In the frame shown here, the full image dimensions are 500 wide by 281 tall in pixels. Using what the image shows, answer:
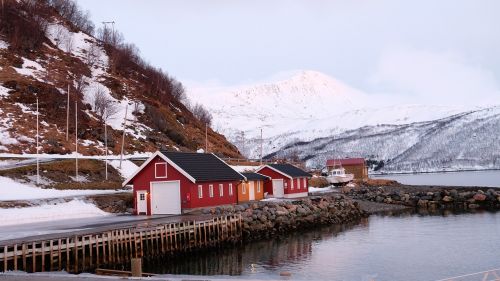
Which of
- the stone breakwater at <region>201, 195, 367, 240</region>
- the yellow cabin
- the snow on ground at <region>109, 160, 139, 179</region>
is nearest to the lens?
the stone breakwater at <region>201, 195, 367, 240</region>

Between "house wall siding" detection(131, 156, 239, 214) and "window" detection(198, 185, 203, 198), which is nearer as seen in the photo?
"house wall siding" detection(131, 156, 239, 214)

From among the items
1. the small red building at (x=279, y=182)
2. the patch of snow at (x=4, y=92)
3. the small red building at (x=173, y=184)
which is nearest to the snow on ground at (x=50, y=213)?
the small red building at (x=173, y=184)

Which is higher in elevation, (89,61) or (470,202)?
(89,61)

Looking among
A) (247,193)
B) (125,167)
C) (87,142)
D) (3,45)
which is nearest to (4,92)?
(87,142)

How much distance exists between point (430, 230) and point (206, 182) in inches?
801

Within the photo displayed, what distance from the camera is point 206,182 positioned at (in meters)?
47.3

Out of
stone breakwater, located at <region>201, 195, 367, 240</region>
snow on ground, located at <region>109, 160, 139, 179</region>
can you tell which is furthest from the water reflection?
snow on ground, located at <region>109, 160, 139, 179</region>

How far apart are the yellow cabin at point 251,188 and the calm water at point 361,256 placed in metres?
10.9

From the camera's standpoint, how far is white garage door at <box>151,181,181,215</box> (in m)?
46.0

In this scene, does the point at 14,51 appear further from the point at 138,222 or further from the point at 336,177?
the point at 138,222

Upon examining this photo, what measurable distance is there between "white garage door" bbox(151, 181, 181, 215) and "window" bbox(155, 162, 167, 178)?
718 mm

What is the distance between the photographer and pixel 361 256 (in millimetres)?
34500

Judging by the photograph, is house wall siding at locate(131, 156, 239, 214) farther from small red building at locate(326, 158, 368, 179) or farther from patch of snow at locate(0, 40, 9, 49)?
small red building at locate(326, 158, 368, 179)

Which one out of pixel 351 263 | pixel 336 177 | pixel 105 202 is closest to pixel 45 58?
pixel 336 177
